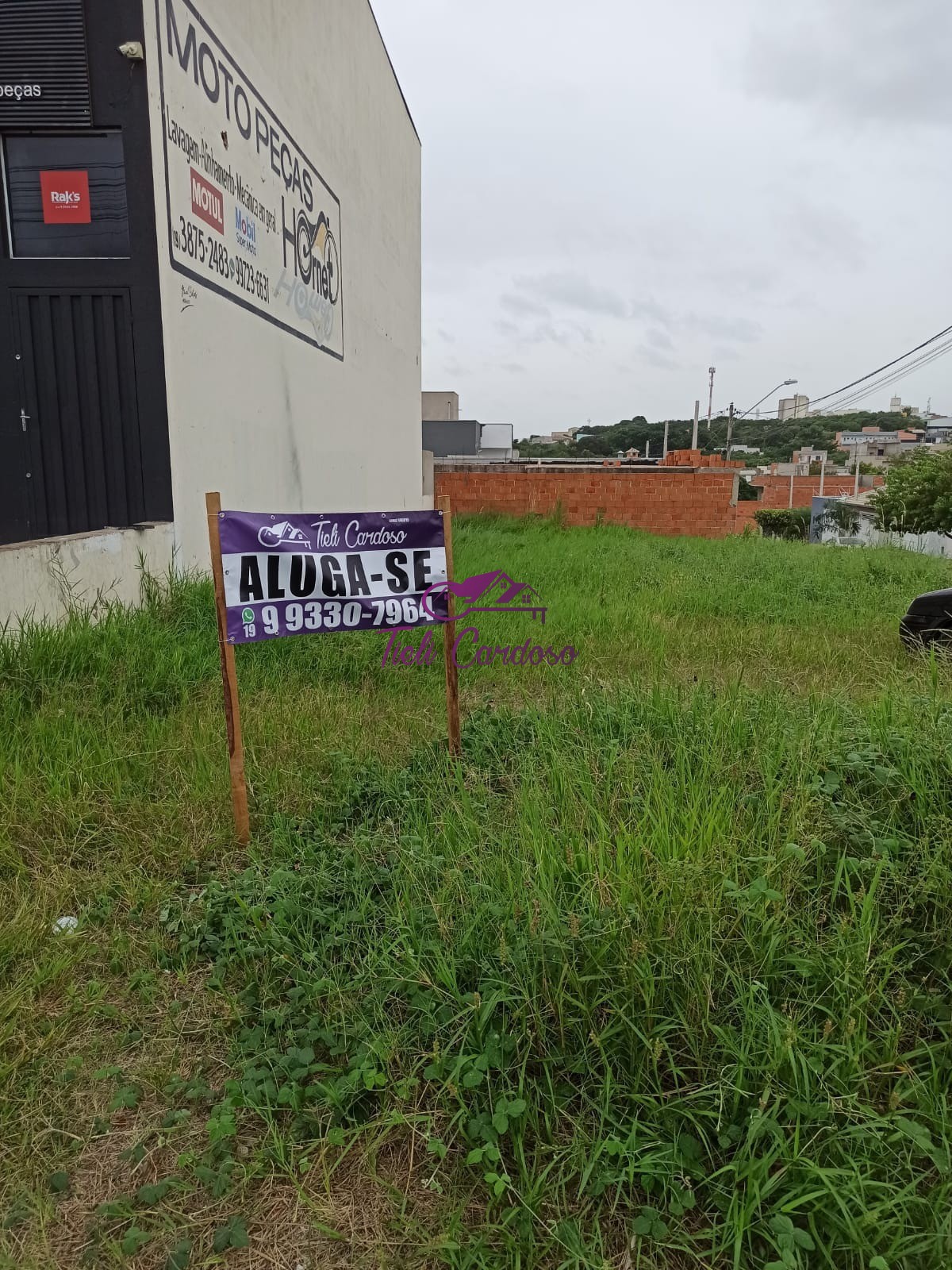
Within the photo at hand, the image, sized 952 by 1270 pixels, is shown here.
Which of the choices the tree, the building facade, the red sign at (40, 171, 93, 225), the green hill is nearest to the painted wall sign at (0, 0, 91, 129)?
the building facade

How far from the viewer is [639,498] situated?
1584 centimetres

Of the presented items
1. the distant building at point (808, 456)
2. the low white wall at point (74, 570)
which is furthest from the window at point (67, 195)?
the distant building at point (808, 456)

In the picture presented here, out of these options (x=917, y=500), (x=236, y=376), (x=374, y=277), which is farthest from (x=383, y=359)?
(x=917, y=500)

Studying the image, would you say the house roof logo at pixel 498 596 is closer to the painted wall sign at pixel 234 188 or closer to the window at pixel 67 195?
the painted wall sign at pixel 234 188

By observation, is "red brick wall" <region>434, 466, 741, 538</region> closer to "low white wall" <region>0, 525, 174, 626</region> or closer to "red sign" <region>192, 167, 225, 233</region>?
"red sign" <region>192, 167, 225, 233</region>

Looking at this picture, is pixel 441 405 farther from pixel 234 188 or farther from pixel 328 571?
pixel 328 571

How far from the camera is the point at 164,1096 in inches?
77.7

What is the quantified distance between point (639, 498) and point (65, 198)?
12109 millimetres

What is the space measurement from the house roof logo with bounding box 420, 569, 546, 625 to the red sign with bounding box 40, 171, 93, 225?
410cm

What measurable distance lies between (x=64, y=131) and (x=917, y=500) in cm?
2563

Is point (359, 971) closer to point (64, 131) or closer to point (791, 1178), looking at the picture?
point (791, 1178)

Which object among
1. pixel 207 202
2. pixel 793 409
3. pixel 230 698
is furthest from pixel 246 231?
pixel 793 409

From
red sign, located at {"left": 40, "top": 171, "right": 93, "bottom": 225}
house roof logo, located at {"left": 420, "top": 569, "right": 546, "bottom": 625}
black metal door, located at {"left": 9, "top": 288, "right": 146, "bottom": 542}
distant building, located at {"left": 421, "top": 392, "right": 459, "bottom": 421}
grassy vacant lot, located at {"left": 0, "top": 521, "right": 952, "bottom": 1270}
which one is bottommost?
grassy vacant lot, located at {"left": 0, "top": 521, "right": 952, "bottom": 1270}

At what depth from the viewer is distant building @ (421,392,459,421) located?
42719 mm
